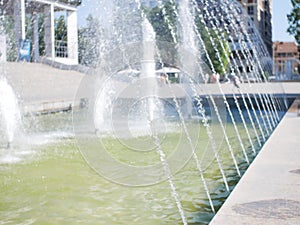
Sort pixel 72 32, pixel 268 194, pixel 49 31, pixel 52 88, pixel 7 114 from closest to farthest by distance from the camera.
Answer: pixel 268 194 → pixel 7 114 → pixel 52 88 → pixel 49 31 → pixel 72 32

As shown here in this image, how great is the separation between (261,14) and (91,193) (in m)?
70.2

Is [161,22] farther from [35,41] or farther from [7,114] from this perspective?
[7,114]

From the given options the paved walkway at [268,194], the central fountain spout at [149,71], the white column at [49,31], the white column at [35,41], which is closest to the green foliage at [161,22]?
the white column at [49,31]

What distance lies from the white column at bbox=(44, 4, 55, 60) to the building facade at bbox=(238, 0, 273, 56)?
29.0m

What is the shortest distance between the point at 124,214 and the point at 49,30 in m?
34.3

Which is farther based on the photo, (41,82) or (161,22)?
(161,22)

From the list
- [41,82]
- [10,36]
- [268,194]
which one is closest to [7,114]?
[268,194]

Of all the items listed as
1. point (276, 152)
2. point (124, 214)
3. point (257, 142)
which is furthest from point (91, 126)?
point (124, 214)

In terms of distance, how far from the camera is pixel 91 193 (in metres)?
5.32

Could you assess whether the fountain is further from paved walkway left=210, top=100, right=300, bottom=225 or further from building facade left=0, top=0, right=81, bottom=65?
building facade left=0, top=0, right=81, bottom=65

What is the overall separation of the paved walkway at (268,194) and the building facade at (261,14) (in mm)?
55813

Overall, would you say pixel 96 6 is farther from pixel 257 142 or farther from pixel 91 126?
pixel 257 142

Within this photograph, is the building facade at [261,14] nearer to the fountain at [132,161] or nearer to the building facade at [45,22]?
the building facade at [45,22]

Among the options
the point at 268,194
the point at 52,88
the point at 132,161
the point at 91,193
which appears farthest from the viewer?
the point at 52,88
